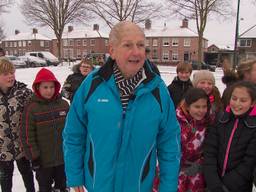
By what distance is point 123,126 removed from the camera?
201cm

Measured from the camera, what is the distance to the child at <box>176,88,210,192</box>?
3.02 metres

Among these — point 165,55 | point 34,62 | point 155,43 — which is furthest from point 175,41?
point 34,62

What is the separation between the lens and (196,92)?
3105 mm

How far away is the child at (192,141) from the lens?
3.02 metres

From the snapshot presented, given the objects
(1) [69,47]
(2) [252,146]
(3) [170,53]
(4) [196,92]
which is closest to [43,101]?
(4) [196,92]

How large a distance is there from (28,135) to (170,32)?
200 feet

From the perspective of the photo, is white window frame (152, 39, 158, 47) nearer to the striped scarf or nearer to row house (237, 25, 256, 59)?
row house (237, 25, 256, 59)

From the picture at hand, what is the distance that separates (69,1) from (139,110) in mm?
35552

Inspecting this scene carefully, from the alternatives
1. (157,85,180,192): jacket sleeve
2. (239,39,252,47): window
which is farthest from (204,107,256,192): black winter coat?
(239,39,252,47): window

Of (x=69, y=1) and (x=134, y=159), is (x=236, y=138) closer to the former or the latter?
(x=134, y=159)

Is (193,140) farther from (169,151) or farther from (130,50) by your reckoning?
(130,50)

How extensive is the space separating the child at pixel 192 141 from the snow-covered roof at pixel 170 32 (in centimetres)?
5931

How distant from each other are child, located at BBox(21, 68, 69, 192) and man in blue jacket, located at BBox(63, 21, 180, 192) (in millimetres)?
1490

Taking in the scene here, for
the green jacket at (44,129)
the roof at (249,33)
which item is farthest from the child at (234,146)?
the roof at (249,33)
